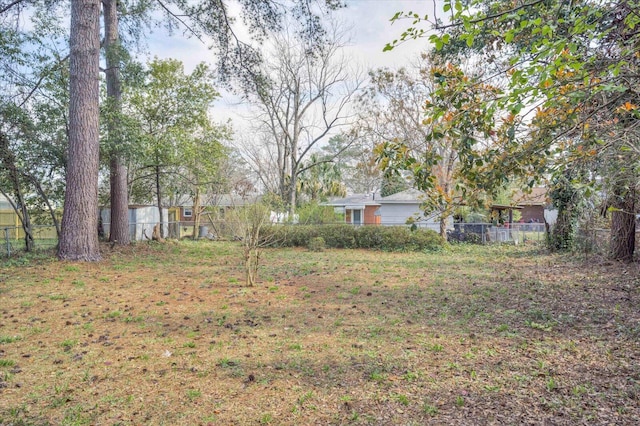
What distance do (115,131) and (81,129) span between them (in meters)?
1.52

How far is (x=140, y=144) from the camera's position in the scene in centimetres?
1077

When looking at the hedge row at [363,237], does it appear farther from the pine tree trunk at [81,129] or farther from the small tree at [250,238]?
the pine tree trunk at [81,129]

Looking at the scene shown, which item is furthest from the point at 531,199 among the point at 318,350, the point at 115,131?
the point at 115,131

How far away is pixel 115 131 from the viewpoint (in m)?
10.3

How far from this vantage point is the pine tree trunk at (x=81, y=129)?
882cm

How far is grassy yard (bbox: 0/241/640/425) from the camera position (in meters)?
2.68

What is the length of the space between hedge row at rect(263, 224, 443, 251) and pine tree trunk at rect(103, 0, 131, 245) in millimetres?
5070

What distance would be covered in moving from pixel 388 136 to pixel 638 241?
9843 mm

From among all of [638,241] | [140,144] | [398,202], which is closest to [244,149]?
[398,202]

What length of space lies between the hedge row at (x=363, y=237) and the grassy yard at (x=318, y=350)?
6.47 metres

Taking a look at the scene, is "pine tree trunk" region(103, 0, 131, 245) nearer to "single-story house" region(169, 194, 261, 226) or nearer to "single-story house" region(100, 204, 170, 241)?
"single-story house" region(100, 204, 170, 241)

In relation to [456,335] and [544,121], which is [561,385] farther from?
[544,121]

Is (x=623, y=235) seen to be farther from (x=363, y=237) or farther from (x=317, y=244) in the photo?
(x=317, y=244)

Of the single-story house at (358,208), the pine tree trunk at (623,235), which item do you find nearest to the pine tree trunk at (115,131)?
the pine tree trunk at (623,235)
